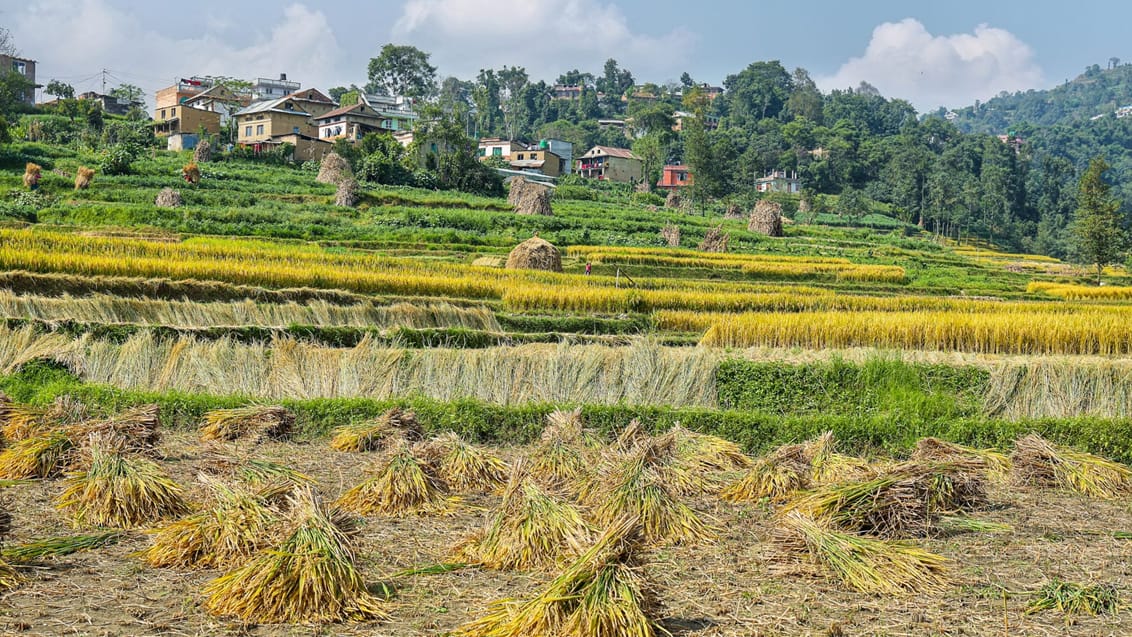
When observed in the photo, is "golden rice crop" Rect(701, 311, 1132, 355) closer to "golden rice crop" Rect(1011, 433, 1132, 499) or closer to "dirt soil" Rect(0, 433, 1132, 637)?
"golden rice crop" Rect(1011, 433, 1132, 499)

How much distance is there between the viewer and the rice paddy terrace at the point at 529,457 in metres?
6.45

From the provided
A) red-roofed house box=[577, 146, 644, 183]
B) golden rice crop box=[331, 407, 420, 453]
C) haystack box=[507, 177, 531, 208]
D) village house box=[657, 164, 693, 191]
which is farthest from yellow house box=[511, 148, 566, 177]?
golden rice crop box=[331, 407, 420, 453]

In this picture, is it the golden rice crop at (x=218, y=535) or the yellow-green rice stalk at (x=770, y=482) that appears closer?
the golden rice crop at (x=218, y=535)

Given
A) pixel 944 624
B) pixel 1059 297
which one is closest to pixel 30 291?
pixel 944 624

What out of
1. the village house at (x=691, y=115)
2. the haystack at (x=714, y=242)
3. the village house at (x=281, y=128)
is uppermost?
the village house at (x=691, y=115)

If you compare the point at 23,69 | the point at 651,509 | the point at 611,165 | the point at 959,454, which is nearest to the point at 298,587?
the point at 651,509

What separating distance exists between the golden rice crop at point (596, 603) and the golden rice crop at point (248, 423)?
645cm

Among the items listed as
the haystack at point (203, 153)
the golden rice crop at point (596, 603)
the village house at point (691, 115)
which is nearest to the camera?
the golden rice crop at point (596, 603)

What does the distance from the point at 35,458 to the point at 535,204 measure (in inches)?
1531

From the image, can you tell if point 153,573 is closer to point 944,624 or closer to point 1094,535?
Answer: point 944,624

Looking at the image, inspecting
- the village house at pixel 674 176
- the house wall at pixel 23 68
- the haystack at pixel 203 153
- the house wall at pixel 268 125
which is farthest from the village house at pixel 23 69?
the village house at pixel 674 176

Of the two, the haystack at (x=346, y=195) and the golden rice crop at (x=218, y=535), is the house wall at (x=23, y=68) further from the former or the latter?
the golden rice crop at (x=218, y=535)

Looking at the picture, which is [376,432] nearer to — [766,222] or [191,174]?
[191,174]

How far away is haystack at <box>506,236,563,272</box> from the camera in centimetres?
2958
